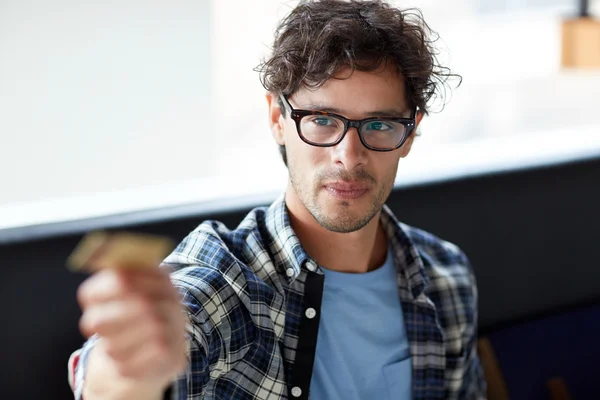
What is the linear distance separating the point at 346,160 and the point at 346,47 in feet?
0.74

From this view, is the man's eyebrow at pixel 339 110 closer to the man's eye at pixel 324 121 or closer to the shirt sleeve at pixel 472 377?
the man's eye at pixel 324 121

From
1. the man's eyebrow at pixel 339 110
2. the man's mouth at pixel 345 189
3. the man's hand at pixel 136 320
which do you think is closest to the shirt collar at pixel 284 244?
the man's mouth at pixel 345 189

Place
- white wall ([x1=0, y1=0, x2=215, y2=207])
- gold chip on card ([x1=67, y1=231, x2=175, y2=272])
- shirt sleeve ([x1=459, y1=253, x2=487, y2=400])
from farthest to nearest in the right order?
white wall ([x1=0, y1=0, x2=215, y2=207]) → shirt sleeve ([x1=459, y1=253, x2=487, y2=400]) → gold chip on card ([x1=67, y1=231, x2=175, y2=272])

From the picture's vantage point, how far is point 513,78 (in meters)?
4.58

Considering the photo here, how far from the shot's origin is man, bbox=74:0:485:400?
1484 mm

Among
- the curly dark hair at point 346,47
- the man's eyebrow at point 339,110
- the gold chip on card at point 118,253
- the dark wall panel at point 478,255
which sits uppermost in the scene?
the curly dark hair at point 346,47

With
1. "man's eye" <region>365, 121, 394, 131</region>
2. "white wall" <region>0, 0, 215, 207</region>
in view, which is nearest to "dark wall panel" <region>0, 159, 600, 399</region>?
"man's eye" <region>365, 121, 394, 131</region>

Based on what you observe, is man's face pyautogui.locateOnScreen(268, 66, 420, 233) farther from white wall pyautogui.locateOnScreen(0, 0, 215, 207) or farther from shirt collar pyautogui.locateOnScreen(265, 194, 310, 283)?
white wall pyautogui.locateOnScreen(0, 0, 215, 207)

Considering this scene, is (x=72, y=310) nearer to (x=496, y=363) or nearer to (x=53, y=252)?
(x=53, y=252)

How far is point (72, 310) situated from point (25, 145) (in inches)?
47.4

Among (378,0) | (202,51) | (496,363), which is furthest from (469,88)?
(378,0)

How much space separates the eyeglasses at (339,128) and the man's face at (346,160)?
0.04 ft

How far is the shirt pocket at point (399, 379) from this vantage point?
1721 mm

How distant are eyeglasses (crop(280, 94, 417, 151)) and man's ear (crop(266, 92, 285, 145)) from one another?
4.2 inches
